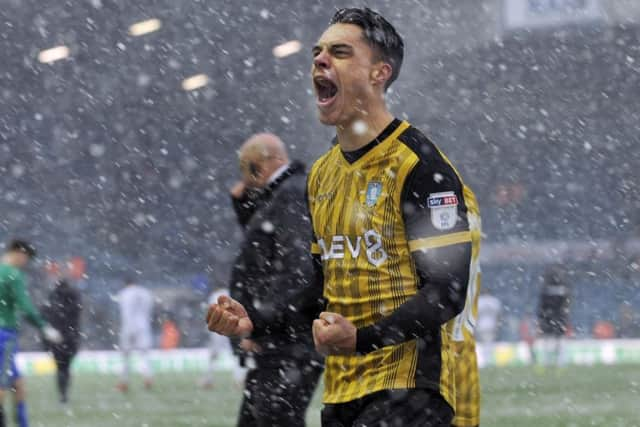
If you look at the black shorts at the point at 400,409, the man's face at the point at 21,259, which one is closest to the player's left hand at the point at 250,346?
the black shorts at the point at 400,409

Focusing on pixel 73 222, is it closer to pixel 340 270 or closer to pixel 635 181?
pixel 635 181

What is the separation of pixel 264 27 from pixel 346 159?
122 ft

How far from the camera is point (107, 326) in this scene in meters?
29.8

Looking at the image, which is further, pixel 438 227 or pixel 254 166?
pixel 254 166

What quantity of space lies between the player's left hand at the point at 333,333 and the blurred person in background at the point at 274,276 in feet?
6.81

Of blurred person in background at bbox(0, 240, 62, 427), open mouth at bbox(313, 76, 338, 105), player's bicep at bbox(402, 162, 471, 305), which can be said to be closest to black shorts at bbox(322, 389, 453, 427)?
player's bicep at bbox(402, 162, 471, 305)

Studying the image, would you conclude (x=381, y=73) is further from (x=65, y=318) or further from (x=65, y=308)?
(x=65, y=308)

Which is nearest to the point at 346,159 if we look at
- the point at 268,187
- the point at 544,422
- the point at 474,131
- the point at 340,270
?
the point at 340,270

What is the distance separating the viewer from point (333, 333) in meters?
3.17

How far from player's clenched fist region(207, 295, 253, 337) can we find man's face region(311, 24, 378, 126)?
2.01ft

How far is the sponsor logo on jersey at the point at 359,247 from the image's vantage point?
11.5 ft

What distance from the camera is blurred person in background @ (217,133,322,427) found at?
5.60 meters

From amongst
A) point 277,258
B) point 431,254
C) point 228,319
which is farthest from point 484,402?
point 431,254

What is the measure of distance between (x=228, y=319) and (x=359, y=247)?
443 mm
